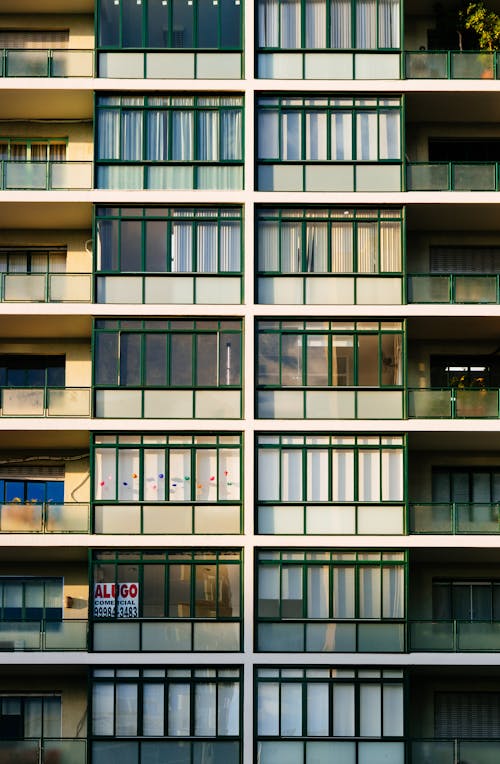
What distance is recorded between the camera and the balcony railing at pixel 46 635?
81.7 feet

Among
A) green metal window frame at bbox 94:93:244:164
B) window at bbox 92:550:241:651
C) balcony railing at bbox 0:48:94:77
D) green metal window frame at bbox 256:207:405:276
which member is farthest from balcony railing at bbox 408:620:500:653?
balcony railing at bbox 0:48:94:77

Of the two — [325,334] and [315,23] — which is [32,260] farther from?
[315,23]

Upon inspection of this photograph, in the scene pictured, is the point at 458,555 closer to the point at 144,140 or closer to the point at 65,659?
the point at 65,659

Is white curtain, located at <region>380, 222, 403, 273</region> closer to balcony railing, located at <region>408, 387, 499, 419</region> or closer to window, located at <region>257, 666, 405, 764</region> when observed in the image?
balcony railing, located at <region>408, 387, 499, 419</region>

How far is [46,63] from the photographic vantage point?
87.2 ft

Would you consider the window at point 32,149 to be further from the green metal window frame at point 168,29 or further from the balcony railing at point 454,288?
the balcony railing at point 454,288

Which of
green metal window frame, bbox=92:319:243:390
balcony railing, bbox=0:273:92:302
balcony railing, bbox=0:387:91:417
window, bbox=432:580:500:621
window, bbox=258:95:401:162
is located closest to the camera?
green metal window frame, bbox=92:319:243:390

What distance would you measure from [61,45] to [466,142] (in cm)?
1166

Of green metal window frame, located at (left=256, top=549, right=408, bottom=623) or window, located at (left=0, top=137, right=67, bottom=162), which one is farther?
window, located at (left=0, top=137, right=67, bottom=162)

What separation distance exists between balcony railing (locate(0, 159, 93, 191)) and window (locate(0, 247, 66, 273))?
2.01m

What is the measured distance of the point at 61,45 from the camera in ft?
92.1

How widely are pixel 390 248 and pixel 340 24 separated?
20.3 feet

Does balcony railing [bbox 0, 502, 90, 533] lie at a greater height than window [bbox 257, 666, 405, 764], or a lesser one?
greater

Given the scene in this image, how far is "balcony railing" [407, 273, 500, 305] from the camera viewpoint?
26.2 meters
